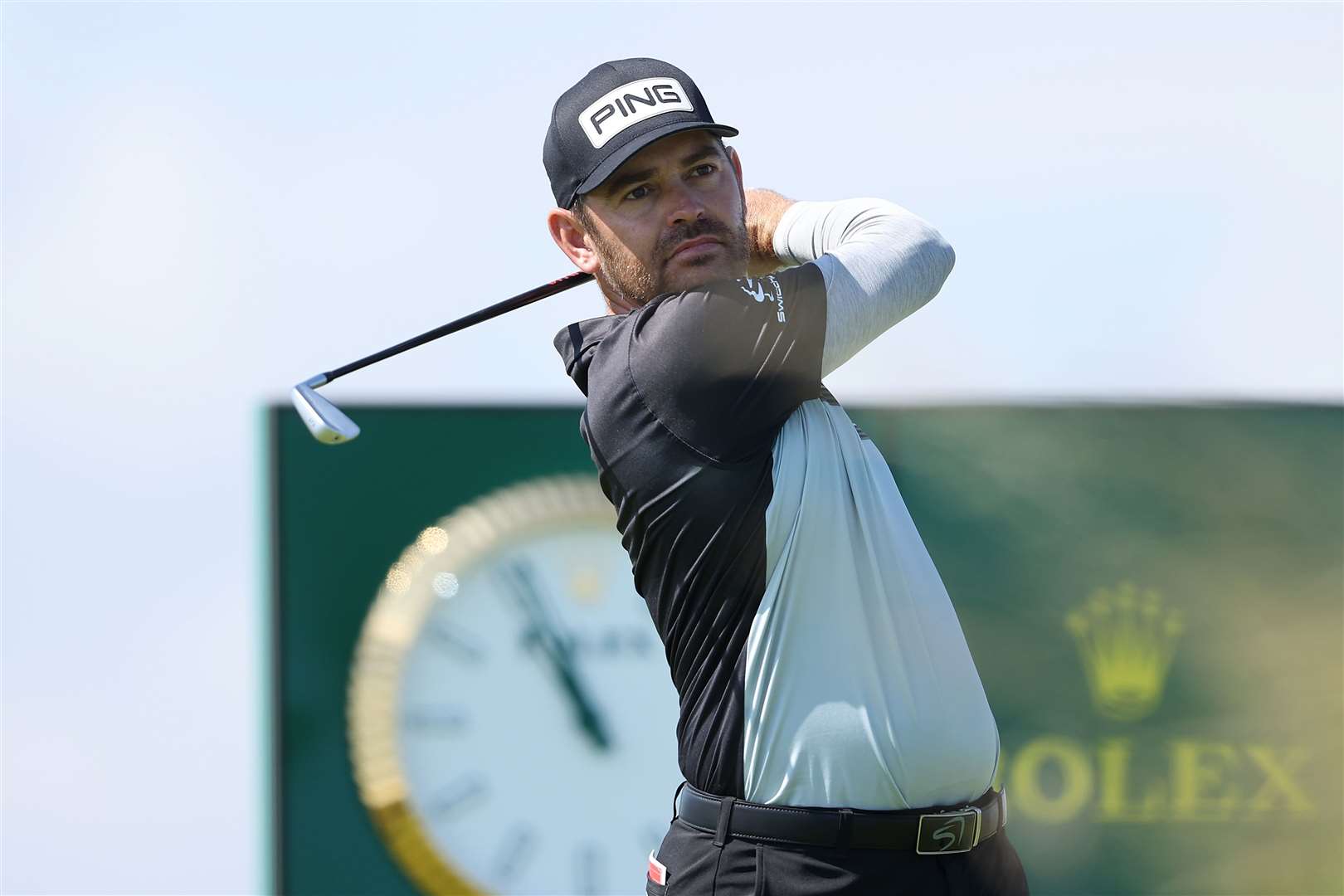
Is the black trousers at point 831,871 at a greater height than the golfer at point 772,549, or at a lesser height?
lesser

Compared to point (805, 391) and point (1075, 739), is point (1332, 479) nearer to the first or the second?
point (1075, 739)

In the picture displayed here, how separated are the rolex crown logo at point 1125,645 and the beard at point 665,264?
4.64 meters

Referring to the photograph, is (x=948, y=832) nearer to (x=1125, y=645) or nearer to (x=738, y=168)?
(x=738, y=168)

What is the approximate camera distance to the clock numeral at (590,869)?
7.06 m

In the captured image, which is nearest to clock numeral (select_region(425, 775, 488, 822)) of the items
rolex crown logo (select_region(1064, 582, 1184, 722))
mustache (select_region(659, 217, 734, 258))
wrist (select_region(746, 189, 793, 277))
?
rolex crown logo (select_region(1064, 582, 1184, 722))

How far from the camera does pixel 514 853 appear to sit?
280 inches

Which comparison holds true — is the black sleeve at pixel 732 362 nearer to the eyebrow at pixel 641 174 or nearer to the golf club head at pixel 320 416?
the eyebrow at pixel 641 174

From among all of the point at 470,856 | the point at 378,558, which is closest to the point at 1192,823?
the point at 470,856

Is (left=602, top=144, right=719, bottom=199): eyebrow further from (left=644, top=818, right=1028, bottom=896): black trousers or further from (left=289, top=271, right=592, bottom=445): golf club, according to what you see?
(left=644, top=818, right=1028, bottom=896): black trousers

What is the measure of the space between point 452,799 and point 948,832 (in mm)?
4706

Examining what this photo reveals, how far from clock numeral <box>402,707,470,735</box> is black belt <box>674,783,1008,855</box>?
4464mm

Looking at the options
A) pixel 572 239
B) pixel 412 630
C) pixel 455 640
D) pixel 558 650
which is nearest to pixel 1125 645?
pixel 558 650

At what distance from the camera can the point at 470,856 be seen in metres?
7.14

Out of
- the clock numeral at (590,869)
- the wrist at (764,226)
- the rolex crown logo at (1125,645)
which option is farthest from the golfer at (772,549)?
the rolex crown logo at (1125,645)
